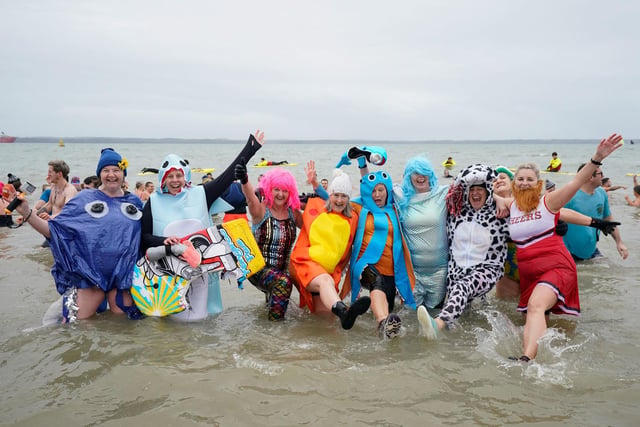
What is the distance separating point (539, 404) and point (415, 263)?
2204 millimetres

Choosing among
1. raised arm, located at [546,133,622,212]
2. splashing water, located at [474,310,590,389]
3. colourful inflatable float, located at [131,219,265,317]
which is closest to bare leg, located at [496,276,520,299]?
splashing water, located at [474,310,590,389]

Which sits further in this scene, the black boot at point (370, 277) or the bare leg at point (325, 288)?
the black boot at point (370, 277)

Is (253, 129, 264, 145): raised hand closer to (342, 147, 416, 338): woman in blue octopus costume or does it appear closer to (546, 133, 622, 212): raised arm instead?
(342, 147, 416, 338): woman in blue octopus costume

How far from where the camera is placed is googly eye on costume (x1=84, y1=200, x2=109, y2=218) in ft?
16.4

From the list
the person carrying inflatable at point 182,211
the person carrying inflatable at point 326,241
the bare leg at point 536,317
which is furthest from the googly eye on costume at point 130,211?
the bare leg at point 536,317

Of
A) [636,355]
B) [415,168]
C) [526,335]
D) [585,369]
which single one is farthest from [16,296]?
[636,355]

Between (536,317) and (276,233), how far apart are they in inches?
107

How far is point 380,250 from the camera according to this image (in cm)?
529

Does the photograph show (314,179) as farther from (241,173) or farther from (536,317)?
(536,317)

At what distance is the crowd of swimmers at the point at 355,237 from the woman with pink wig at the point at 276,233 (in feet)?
0.04

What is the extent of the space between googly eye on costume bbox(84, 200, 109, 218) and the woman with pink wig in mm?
1495

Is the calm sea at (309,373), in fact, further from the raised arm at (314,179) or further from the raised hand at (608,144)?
the raised hand at (608,144)

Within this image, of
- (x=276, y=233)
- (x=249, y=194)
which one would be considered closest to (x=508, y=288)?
(x=276, y=233)

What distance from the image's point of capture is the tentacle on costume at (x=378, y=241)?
5.30 m
